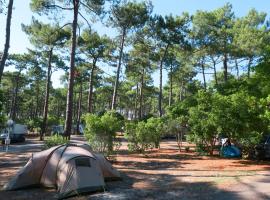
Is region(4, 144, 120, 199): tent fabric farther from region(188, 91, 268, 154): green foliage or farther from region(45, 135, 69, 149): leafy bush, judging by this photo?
region(188, 91, 268, 154): green foliage

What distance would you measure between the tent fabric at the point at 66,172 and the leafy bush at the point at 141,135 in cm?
890

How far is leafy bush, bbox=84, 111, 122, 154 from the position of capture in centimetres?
1759

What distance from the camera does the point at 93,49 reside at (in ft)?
132

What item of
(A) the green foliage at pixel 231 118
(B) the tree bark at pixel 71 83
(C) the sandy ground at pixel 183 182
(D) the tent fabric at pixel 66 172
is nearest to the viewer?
(C) the sandy ground at pixel 183 182

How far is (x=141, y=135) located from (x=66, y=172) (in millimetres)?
11073

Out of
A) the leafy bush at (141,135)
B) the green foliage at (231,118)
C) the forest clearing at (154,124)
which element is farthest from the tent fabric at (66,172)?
the leafy bush at (141,135)

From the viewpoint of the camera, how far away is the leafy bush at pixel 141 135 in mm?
21812

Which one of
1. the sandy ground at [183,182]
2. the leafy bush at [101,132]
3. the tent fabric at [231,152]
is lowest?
the sandy ground at [183,182]

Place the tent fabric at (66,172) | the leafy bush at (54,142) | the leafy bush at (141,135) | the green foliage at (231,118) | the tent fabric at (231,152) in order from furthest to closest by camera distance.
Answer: the leafy bush at (141,135), the tent fabric at (231,152), the green foliage at (231,118), the leafy bush at (54,142), the tent fabric at (66,172)

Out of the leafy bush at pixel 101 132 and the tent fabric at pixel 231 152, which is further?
the tent fabric at pixel 231 152

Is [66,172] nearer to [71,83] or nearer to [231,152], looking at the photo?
[71,83]

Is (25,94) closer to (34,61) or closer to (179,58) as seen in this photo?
(34,61)

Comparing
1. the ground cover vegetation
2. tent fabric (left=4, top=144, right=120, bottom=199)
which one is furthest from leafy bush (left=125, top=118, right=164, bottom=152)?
tent fabric (left=4, top=144, right=120, bottom=199)

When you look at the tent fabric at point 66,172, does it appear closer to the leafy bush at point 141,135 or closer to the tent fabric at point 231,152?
the leafy bush at point 141,135
